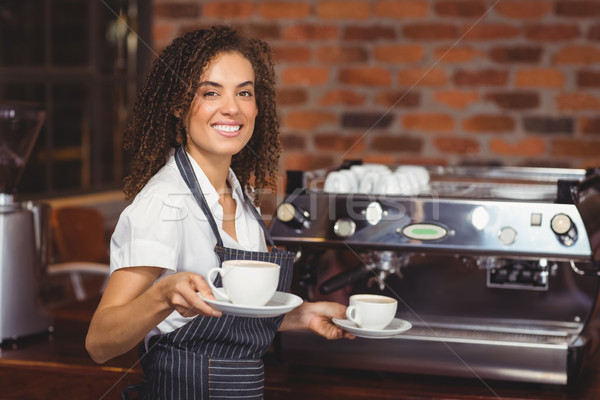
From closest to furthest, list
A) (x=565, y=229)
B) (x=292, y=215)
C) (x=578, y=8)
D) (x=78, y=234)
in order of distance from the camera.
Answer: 1. (x=565, y=229)
2. (x=292, y=215)
3. (x=578, y=8)
4. (x=78, y=234)

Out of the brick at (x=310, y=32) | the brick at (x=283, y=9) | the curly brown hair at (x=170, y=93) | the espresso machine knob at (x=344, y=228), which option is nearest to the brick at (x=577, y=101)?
the brick at (x=310, y=32)

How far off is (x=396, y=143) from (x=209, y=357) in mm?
1319

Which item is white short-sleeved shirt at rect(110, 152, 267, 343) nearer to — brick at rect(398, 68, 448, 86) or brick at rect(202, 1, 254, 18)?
brick at rect(398, 68, 448, 86)

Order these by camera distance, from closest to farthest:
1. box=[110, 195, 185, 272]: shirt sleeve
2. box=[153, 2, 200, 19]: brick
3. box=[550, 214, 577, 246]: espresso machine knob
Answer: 1. box=[110, 195, 185, 272]: shirt sleeve
2. box=[550, 214, 577, 246]: espresso machine knob
3. box=[153, 2, 200, 19]: brick

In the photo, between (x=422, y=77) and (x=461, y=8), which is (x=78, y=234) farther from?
(x=461, y=8)

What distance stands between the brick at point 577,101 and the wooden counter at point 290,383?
3.09ft

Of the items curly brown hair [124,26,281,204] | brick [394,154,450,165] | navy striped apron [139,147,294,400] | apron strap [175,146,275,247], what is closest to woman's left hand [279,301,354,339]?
navy striped apron [139,147,294,400]

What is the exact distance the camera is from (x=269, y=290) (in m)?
0.99

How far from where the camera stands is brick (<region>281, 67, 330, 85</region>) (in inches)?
93.9

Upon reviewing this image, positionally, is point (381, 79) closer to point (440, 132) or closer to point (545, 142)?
point (440, 132)

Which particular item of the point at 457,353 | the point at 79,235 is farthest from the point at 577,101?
the point at 79,235

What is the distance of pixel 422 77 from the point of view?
2.29 metres

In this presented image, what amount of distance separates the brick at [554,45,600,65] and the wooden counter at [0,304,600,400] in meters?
1.01

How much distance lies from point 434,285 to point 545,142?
2.90 ft
